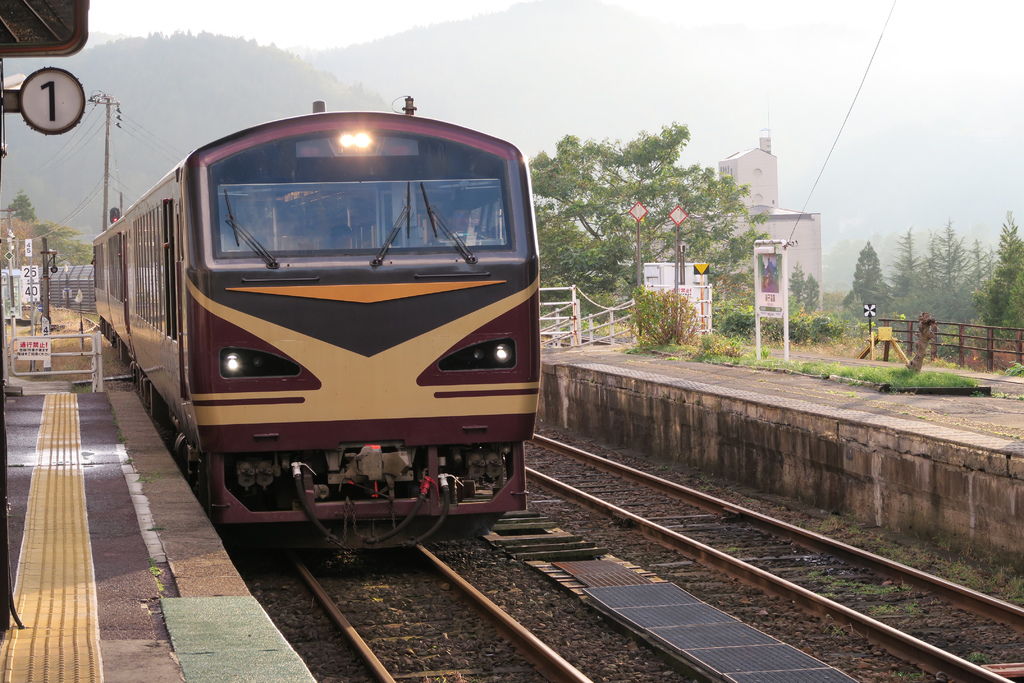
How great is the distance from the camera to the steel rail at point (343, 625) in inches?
257

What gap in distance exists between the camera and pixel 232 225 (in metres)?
8.27

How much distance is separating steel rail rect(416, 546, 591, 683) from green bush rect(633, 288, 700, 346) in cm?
1585

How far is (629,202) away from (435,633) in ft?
153

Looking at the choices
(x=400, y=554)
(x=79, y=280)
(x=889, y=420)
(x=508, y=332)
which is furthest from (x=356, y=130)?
(x=79, y=280)

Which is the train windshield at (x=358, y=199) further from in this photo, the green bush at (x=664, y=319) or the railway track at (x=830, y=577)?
the green bush at (x=664, y=319)

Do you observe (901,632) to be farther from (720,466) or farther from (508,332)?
(720,466)

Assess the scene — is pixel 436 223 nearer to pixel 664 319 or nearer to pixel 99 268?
pixel 664 319

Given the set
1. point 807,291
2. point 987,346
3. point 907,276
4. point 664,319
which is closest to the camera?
point 664,319

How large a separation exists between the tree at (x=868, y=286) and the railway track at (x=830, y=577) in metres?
78.4

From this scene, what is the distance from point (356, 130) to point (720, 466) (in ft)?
24.6

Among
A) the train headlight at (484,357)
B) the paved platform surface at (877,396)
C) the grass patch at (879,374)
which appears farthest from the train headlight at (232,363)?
the grass patch at (879,374)

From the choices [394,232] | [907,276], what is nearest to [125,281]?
[394,232]

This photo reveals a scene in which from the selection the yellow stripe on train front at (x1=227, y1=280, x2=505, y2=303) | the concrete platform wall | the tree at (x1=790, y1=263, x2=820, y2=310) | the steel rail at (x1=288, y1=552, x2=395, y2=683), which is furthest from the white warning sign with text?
the tree at (x1=790, y1=263, x2=820, y2=310)

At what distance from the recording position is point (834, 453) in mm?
12016
